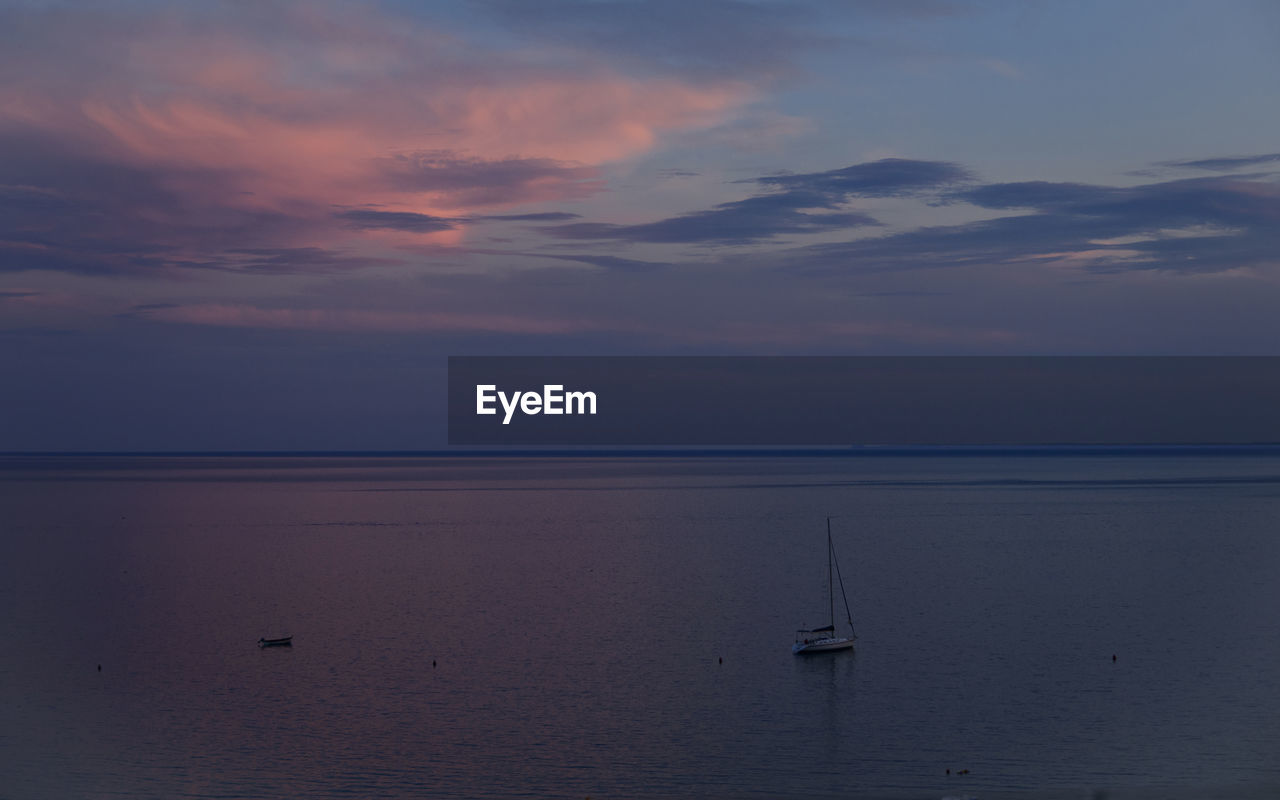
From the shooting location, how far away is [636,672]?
5866 centimetres

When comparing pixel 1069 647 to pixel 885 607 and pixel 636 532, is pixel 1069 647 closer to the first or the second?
pixel 885 607

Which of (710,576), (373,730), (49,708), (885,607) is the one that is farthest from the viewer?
(710,576)

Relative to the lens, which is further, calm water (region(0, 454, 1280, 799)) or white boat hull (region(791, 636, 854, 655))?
white boat hull (region(791, 636, 854, 655))

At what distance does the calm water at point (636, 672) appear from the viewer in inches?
1666

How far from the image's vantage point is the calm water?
42.3 m

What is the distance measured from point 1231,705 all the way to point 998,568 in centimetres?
4992

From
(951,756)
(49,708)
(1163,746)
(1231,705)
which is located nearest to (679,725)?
(951,756)

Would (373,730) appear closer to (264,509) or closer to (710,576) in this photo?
(710,576)

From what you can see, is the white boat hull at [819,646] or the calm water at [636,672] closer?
the calm water at [636,672]

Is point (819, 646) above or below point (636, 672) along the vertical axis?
above

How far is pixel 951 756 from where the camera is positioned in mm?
43438

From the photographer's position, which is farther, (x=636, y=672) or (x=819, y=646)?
(x=819, y=646)

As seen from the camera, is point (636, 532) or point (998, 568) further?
point (636, 532)

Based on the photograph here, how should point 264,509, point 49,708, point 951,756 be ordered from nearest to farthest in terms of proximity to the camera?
1. point 951,756
2. point 49,708
3. point 264,509
